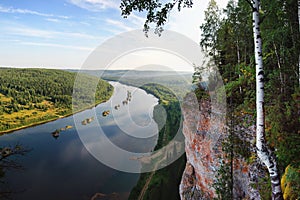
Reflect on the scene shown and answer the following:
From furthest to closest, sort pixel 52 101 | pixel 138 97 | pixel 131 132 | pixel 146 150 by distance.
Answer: pixel 52 101 < pixel 138 97 < pixel 131 132 < pixel 146 150

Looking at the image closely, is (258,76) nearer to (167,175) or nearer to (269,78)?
(269,78)

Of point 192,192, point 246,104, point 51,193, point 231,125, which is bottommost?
point 51,193

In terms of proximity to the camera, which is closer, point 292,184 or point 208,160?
point 292,184

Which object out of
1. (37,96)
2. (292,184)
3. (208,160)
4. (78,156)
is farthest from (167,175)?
(37,96)

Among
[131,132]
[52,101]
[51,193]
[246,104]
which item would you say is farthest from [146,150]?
[52,101]

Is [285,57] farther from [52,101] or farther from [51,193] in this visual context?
[52,101]

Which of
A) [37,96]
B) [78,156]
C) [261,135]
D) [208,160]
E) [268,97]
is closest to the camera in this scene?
[261,135]
